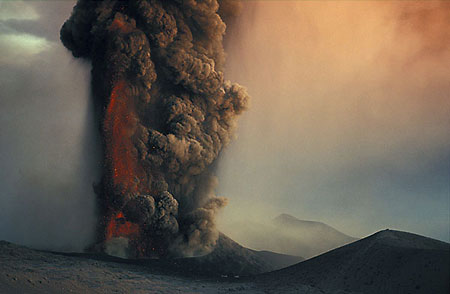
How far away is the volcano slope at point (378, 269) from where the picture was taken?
14.8 meters

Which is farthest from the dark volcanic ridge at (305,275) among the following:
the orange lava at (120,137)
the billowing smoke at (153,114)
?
the orange lava at (120,137)

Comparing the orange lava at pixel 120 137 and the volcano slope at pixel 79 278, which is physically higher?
the orange lava at pixel 120 137

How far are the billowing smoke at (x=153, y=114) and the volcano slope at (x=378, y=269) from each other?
11.4m

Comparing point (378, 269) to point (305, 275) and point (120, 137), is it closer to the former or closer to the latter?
point (305, 275)

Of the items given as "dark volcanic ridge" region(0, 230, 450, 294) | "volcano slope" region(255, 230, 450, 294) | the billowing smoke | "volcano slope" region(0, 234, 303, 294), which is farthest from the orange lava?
"volcano slope" region(255, 230, 450, 294)

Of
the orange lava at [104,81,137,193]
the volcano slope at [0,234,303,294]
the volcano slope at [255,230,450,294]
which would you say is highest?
the orange lava at [104,81,137,193]

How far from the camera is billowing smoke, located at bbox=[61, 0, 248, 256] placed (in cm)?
2906

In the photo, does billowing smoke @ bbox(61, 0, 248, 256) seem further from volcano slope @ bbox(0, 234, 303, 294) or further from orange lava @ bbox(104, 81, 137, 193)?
volcano slope @ bbox(0, 234, 303, 294)

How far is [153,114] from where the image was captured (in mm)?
31406

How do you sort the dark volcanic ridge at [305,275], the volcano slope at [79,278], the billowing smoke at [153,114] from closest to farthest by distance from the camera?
the volcano slope at [79,278] < the dark volcanic ridge at [305,275] < the billowing smoke at [153,114]

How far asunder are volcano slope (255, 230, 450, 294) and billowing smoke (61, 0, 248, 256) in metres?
11.4

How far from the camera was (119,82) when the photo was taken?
2966cm

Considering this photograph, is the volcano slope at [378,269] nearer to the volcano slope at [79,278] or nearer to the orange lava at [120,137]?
the volcano slope at [79,278]

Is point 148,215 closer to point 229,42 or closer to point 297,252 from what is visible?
point 229,42
